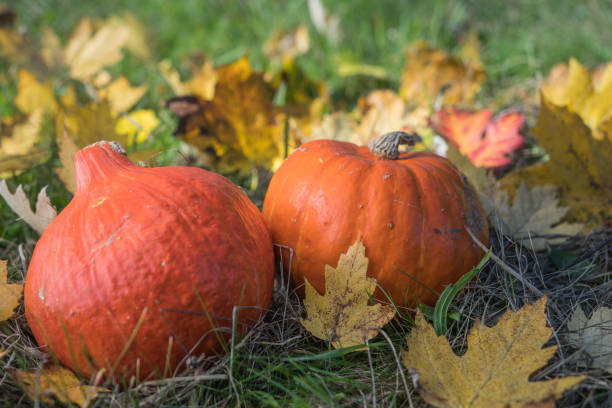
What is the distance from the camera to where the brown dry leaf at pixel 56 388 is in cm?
140

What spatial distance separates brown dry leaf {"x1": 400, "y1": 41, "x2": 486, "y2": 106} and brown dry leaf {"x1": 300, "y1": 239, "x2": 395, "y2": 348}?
7.10 ft

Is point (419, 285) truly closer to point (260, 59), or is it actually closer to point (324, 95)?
point (324, 95)

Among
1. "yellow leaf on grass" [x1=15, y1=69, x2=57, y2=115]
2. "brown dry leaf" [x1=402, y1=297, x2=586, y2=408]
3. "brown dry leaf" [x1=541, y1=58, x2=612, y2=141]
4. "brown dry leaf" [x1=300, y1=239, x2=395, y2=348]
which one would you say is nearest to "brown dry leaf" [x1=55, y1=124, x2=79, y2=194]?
"brown dry leaf" [x1=300, y1=239, x2=395, y2=348]

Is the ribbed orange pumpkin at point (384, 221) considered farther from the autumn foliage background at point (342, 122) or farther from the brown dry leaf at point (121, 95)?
the brown dry leaf at point (121, 95)

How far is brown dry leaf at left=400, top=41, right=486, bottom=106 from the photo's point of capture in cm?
356

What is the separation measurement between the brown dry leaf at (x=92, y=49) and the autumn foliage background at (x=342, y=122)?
0.01 metres

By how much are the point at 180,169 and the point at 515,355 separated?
1.22 metres

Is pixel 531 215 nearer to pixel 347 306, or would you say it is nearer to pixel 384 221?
pixel 384 221

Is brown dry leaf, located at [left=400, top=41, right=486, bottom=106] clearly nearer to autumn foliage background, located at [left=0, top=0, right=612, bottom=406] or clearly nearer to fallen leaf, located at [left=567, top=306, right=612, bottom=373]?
autumn foliage background, located at [left=0, top=0, right=612, bottom=406]

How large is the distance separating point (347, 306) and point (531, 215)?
1072 millimetres

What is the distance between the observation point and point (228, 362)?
1.59 m

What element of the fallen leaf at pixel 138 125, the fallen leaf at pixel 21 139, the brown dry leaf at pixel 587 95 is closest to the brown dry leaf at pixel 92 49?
the fallen leaf at pixel 138 125

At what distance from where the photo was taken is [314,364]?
1.67 meters

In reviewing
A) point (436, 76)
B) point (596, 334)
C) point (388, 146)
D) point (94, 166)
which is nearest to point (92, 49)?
point (94, 166)
